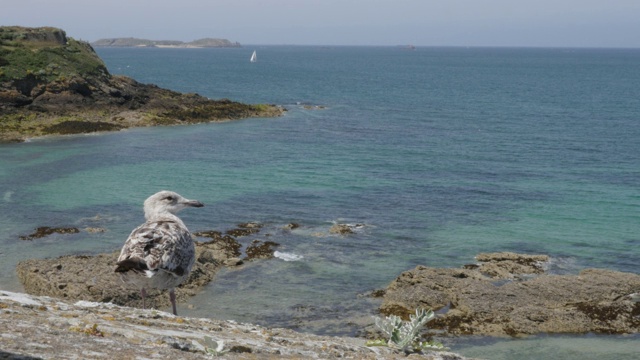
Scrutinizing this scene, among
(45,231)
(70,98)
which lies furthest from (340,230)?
(70,98)

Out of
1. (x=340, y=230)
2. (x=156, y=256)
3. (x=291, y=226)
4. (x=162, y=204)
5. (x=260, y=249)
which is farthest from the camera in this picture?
(x=291, y=226)

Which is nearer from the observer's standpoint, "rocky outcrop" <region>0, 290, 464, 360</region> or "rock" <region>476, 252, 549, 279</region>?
"rocky outcrop" <region>0, 290, 464, 360</region>

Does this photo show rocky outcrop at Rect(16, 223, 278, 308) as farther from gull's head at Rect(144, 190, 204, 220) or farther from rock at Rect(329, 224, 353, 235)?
gull's head at Rect(144, 190, 204, 220)

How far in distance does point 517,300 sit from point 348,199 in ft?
65.5

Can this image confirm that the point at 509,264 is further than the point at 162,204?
Yes

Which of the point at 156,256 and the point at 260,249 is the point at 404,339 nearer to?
the point at 156,256

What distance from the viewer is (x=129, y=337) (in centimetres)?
980

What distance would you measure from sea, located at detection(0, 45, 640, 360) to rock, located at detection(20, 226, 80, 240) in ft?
1.91

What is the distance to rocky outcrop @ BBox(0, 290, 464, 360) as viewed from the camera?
27.5 feet

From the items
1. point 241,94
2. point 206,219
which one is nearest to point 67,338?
point 206,219

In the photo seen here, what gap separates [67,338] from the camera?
29.2 feet

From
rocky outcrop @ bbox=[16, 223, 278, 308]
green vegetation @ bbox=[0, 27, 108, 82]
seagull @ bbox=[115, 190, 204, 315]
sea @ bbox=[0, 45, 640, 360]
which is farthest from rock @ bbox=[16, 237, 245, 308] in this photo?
green vegetation @ bbox=[0, 27, 108, 82]

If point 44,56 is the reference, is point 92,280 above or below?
below

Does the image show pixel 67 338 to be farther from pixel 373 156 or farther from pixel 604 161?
pixel 604 161
